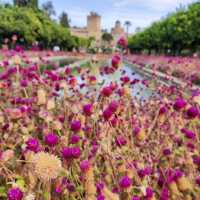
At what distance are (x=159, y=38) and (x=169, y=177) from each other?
135 feet

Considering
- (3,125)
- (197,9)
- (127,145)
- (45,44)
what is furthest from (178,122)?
(45,44)

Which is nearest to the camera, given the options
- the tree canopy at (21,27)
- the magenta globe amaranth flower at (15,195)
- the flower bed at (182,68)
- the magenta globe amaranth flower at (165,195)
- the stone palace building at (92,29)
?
the magenta globe amaranth flower at (15,195)

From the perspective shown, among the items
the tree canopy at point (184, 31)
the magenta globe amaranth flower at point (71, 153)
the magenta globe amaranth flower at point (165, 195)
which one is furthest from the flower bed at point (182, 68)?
the tree canopy at point (184, 31)

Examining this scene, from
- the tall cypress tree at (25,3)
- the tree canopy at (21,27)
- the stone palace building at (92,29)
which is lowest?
the stone palace building at (92,29)

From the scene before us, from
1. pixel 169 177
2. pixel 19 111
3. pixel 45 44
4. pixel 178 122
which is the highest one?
pixel 19 111

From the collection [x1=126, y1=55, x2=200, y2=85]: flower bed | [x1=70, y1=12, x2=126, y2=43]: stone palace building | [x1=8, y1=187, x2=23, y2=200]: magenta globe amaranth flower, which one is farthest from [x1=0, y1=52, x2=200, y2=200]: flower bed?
[x1=70, y1=12, x2=126, y2=43]: stone palace building

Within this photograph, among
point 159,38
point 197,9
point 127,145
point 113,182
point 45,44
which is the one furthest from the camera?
point 45,44

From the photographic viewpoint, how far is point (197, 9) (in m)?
32.9

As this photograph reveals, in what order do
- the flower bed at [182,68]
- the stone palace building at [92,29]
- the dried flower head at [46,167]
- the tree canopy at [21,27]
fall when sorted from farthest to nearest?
the stone palace building at [92,29] → the tree canopy at [21,27] → the flower bed at [182,68] → the dried flower head at [46,167]

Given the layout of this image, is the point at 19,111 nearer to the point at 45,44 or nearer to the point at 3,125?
the point at 3,125

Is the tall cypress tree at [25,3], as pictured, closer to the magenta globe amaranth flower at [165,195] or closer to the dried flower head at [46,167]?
the magenta globe amaranth flower at [165,195]

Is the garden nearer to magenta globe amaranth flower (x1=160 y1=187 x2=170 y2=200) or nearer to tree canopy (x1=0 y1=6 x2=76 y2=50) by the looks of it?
magenta globe amaranth flower (x1=160 y1=187 x2=170 y2=200)

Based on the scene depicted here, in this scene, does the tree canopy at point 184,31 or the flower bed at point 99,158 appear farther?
the tree canopy at point 184,31

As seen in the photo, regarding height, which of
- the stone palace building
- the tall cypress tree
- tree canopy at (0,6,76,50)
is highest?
the tall cypress tree
